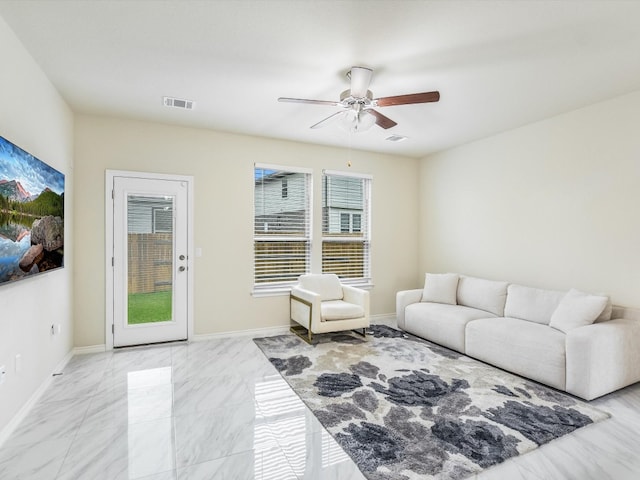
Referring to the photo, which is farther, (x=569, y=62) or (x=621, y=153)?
(x=621, y=153)

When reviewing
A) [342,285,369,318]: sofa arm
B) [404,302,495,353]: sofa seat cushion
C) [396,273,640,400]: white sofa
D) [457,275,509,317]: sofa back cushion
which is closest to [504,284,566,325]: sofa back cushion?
[396,273,640,400]: white sofa

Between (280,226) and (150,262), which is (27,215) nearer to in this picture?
(150,262)

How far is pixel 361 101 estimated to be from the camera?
3025 mm

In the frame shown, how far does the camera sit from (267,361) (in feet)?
12.6

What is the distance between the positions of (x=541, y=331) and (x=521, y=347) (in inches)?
10.1

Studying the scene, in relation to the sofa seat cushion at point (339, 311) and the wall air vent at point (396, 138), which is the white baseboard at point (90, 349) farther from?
the wall air vent at point (396, 138)

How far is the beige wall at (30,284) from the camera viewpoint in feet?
7.84

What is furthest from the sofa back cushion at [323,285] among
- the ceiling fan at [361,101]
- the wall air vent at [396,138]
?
the ceiling fan at [361,101]

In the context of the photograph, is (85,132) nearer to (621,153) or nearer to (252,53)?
(252,53)

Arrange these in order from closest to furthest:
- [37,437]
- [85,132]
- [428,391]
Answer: [37,437] → [428,391] → [85,132]

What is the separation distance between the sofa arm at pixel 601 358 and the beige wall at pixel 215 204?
3129 mm

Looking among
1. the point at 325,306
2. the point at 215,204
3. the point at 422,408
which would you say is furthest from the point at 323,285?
the point at 422,408

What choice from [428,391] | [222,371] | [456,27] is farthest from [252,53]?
[428,391]

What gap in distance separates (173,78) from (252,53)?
92 cm
